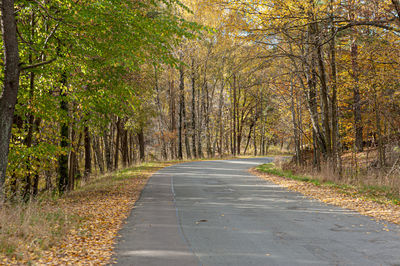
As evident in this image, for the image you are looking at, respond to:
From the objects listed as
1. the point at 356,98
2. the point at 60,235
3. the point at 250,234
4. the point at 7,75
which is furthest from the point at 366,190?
the point at 7,75

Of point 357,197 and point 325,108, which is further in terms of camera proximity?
point 325,108

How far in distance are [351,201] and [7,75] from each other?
34.2ft

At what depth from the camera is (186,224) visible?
25.4 feet

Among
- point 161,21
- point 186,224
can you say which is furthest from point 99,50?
point 186,224

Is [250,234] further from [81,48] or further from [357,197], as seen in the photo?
[81,48]

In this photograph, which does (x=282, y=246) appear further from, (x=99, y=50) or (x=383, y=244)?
(x=99, y=50)

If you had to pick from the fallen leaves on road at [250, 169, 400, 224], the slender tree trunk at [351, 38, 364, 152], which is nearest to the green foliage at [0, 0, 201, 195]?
the fallen leaves on road at [250, 169, 400, 224]

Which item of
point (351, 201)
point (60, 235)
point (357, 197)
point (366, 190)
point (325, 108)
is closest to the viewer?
point (60, 235)

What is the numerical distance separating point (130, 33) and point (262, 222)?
271 inches

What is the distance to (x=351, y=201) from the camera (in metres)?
10.5

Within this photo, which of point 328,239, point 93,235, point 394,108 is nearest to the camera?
point 328,239

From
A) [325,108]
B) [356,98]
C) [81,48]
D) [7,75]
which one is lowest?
[325,108]

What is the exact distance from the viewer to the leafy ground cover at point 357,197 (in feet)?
29.3

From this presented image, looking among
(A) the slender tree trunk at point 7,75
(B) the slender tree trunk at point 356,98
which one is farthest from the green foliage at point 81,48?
(B) the slender tree trunk at point 356,98
